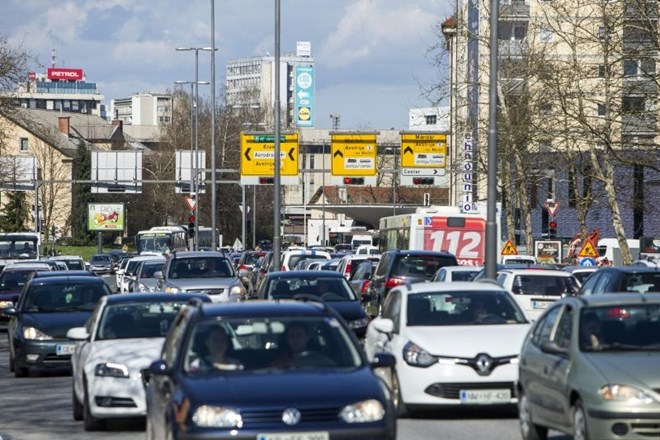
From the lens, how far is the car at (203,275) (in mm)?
32094

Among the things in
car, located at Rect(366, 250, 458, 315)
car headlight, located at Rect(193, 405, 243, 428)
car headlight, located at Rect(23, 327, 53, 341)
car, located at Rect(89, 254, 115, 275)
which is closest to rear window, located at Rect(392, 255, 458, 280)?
car, located at Rect(366, 250, 458, 315)

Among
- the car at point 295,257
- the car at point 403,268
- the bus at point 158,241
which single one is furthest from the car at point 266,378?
the bus at point 158,241

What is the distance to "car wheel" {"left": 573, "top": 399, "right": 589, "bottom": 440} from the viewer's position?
11414 millimetres

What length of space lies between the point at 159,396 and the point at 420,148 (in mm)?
45660

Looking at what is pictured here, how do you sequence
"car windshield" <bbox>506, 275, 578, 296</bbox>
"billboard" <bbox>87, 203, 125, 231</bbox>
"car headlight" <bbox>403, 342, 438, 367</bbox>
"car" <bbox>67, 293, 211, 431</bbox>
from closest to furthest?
"car" <bbox>67, 293, 211, 431</bbox> → "car headlight" <bbox>403, 342, 438, 367</bbox> → "car windshield" <bbox>506, 275, 578, 296</bbox> → "billboard" <bbox>87, 203, 125, 231</bbox>

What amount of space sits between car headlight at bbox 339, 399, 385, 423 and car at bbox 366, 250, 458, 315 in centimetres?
1969

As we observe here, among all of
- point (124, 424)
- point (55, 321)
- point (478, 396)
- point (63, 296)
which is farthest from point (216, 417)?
point (63, 296)

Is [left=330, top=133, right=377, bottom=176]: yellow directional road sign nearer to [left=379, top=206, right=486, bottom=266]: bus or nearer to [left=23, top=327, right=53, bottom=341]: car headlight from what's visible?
[left=379, top=206, right=486, bottom=266]: bus

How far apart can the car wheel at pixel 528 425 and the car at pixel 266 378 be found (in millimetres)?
2313

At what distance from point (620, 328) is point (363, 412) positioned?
11.2 feet

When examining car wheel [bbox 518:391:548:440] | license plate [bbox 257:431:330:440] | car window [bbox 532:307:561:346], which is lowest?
car wheel [bbox 518:391:548:440]

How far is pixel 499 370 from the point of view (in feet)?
51.0

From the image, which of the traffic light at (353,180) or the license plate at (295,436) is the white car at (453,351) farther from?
the traffic light at (353,180)

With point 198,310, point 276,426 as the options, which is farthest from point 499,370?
point 276,426
